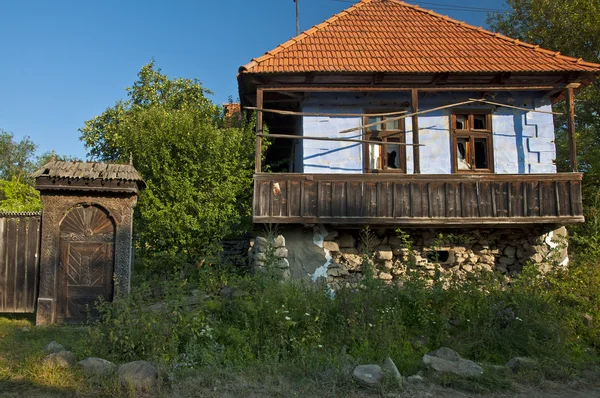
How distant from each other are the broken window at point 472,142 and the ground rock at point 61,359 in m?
9.52

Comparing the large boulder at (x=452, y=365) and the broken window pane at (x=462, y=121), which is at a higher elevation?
the broken window pane at (x=462, y=121)

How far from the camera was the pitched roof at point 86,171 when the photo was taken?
9195mm

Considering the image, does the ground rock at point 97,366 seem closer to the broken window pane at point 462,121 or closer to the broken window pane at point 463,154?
the broken window pane at point 463,154

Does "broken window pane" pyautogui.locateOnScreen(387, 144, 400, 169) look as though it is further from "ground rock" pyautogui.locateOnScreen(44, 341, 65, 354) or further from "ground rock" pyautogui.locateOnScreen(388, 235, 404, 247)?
"ground rock" pyautogui.locateOnScreen(44, 341, 65, 354)

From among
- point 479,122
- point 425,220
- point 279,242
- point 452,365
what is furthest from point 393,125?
point 452,365

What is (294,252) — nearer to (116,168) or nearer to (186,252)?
(186,252)

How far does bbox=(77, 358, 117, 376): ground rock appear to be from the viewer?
6.00m

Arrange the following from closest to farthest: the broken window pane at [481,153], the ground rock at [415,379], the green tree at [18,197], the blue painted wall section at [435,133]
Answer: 1. the ground rock at [415,379]
2. the blue painted wall section at [435,133]
3. the broken window pane at [481,153]
4. the green tree at [18,197]

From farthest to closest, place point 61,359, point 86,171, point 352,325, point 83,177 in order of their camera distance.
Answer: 1. point 86,171
2. point 83,177
3. point 352,325
4. point 61,359

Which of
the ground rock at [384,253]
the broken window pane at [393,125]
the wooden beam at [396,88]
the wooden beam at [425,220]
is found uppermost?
the wooden beam at [396,88]

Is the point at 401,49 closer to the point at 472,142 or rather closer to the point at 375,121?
the point at 375,121

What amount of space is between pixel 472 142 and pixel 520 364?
7.07m

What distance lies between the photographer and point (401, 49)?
1266 cm

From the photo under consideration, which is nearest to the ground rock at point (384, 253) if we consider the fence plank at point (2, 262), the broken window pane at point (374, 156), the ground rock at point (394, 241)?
the ground rock at point (394, 241)
